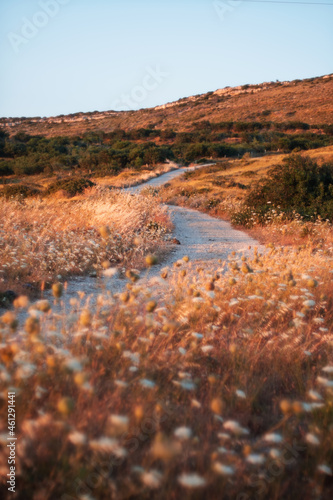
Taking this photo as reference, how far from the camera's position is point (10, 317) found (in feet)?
5.44

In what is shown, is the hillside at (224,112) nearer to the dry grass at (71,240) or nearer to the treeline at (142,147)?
the treeline at (142,147)

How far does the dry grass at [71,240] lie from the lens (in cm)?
437

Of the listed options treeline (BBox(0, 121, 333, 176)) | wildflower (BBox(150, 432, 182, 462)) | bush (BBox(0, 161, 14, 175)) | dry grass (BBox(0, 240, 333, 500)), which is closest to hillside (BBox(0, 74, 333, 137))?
treeline (BBox(0, 121, 333, 176))

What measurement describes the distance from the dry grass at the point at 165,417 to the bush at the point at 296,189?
7841 mm

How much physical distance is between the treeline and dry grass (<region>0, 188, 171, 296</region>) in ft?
51.3

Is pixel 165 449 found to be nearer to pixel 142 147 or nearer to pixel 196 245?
pixel 196 245

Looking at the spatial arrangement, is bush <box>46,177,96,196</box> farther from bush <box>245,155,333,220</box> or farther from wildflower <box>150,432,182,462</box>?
wildflower <box>150,432,182,462</box>

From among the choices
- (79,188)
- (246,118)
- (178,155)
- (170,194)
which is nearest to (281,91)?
(246,118)

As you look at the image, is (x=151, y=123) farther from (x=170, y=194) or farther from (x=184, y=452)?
(x=184, y=452)

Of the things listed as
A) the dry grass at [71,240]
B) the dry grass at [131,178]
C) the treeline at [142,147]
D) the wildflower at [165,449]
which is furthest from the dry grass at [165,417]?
the treeline at [142,147]

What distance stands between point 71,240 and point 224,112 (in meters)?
58.3

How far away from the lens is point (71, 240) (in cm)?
541

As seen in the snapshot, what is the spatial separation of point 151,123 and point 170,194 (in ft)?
160

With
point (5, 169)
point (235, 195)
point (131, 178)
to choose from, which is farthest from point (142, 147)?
point (235, 195)
